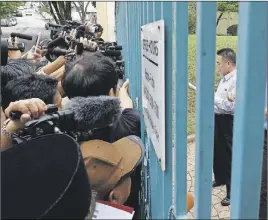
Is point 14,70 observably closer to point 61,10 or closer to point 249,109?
point 249,109

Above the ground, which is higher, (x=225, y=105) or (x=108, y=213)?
(x=108, y=213)

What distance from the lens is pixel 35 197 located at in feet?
2.20

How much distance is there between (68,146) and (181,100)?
0.91 ft

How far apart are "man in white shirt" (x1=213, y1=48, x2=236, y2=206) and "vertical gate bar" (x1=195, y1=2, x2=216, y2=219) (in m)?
2.37

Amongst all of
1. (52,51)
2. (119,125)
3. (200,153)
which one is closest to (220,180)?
(52,51)

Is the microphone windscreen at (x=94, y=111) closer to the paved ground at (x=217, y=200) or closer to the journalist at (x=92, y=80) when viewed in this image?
the journalist at (x=92, y=80)

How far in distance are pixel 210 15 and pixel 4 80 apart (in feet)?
3.98

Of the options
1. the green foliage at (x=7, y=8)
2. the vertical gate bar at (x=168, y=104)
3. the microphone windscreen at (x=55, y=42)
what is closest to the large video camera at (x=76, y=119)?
the vertical gate bar at (x=168, y=104)

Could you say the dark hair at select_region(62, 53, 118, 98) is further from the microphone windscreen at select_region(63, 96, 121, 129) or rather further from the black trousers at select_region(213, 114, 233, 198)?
the black trousers at select_region(213, 114, 233, 198)

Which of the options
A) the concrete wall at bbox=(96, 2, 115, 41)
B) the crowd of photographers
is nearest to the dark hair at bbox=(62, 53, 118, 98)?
the crowd of photographers

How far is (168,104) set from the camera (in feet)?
3.05

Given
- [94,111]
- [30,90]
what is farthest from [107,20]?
[94,111]

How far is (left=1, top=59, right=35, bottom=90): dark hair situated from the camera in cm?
161

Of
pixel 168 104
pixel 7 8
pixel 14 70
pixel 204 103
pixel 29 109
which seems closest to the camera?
pixel 204 103
